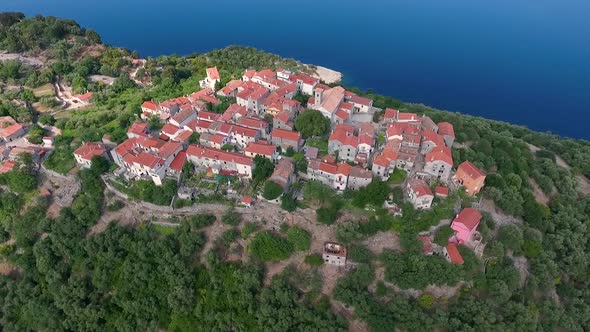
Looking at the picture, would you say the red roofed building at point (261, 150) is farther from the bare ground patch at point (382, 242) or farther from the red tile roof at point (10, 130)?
the red tile roof at point (10, 130)

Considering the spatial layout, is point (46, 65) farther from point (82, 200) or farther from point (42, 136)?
point (82, 200)

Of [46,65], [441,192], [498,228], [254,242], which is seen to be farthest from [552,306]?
[46,65]

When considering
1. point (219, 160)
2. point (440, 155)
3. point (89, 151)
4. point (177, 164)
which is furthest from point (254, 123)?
point (440, 155)

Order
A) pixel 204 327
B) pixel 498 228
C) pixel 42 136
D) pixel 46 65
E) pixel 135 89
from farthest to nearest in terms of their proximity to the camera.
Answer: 1. pixel 46 65
2. pixel 135 89
3. pixel 42 136
4. pixel 498 228
5. pixel 204 327

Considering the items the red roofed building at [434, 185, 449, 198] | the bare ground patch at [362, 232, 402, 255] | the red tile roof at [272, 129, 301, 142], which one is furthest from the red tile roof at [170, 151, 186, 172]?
the red roofed building at [434, 185, 449, 198]

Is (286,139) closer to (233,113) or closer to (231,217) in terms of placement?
(233,113)

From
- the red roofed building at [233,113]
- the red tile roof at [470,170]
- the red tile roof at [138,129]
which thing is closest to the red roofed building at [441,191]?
the red tile roof at [470,170]
